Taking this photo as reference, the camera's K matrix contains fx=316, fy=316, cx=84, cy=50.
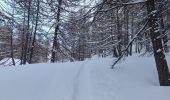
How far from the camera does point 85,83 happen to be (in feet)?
37.0

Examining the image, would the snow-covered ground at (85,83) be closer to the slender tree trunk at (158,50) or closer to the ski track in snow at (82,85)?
the ski track in snow at (82,85)

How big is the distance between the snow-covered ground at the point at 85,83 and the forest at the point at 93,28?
0.65 meters

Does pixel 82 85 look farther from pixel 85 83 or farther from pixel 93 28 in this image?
pixel 93 28

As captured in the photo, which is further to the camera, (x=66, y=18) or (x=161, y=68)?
(x=66, y=18)

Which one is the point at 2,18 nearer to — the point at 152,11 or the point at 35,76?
the point at 35,76

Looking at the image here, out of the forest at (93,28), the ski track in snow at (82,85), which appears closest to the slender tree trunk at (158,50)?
the forest at (93,28)

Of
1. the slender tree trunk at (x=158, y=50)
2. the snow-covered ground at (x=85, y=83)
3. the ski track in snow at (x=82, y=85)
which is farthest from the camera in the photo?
the slender tree trunk at (x=158, y=50)

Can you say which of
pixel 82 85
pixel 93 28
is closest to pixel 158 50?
pixel 82 85

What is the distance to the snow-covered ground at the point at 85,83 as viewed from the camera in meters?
10.3

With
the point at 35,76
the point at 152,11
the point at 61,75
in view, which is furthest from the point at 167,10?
the point at 35,76

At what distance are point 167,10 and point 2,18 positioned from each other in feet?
19.6

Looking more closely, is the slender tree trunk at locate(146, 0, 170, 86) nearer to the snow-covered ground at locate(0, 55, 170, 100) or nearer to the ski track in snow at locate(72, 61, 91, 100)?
the snow-covered ground at locate(0, 55, 170, 100)

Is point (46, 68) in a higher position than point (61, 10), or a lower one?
lower

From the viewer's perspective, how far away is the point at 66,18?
2508 cm
